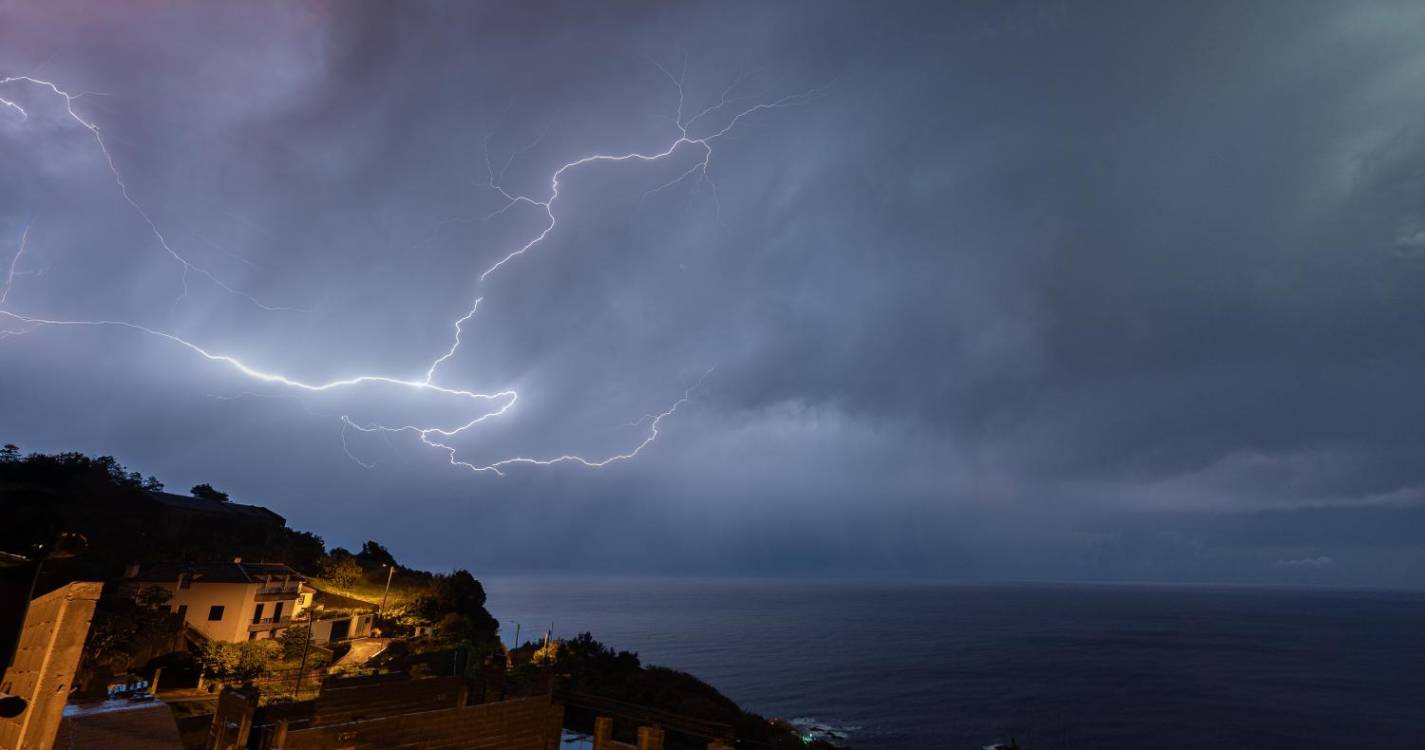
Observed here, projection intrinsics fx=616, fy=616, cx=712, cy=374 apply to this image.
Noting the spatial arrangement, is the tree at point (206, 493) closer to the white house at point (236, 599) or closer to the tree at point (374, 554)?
the tree at point (374, 554)

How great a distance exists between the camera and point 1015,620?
5266 inches

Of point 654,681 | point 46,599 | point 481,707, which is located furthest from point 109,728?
point 654,681

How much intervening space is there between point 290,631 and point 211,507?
1398 inches

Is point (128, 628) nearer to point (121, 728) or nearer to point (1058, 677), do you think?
point (121, 728)

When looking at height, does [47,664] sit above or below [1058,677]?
above

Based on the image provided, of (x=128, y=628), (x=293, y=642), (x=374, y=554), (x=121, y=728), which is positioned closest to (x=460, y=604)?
(x=293, y=642)

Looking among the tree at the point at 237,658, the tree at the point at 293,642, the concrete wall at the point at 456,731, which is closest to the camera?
the concrete wall at the point at 456,731

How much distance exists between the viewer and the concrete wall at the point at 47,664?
5.95m

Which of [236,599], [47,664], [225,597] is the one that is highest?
[47,664]

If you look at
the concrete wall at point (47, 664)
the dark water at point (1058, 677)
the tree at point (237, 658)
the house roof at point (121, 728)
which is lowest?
the dark water at point (1058, 677)

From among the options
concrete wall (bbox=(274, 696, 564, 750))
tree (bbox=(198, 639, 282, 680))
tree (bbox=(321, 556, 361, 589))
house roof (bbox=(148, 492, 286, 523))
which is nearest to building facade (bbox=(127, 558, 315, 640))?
tree (bbox=(198, 639, 282, 680))

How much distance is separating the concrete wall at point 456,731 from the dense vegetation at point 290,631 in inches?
131

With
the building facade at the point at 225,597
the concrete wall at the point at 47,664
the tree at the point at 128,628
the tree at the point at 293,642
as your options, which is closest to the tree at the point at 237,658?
the tree at the point at 293,642

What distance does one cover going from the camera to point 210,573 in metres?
33.3
